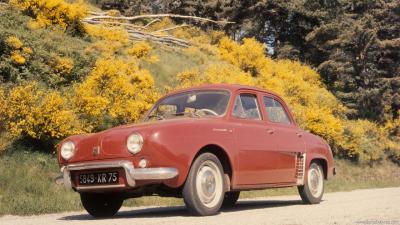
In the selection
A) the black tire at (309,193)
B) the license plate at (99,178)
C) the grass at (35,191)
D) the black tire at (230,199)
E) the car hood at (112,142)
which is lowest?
the grass at (35,191)

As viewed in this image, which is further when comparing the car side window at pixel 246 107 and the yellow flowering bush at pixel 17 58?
the yellow flowering bush at pixel 17 58

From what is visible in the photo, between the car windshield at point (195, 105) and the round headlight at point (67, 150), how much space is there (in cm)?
131

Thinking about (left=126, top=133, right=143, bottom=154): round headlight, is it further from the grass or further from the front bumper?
the grass

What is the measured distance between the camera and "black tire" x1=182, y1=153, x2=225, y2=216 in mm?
6090

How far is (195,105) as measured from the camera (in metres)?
7.29

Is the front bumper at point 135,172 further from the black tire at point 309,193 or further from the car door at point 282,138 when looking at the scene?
the black tire at point 309,193

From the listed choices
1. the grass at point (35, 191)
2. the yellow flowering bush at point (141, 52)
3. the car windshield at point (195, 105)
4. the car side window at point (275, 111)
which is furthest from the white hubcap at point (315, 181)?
the yellow flowering bush at point (141, 52)

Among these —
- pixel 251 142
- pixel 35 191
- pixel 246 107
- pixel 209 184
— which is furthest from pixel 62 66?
pixel 209 184

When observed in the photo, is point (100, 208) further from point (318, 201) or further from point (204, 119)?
point (318, 201)

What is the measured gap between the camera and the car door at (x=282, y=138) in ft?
25.1

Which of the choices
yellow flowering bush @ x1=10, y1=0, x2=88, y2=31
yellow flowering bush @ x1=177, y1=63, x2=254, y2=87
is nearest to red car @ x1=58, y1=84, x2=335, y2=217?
yellow flowering bush @ x1=177, y1=63, x2=254, y2=87

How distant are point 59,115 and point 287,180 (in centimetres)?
606

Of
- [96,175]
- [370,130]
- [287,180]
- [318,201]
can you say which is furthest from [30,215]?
[370,130]

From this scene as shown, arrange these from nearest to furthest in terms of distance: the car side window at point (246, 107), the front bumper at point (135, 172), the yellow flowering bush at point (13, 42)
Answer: the front bumper at point (135, 172)
the car side window at point (246, 107)
the yellow flowering bush at point (13, 42)
